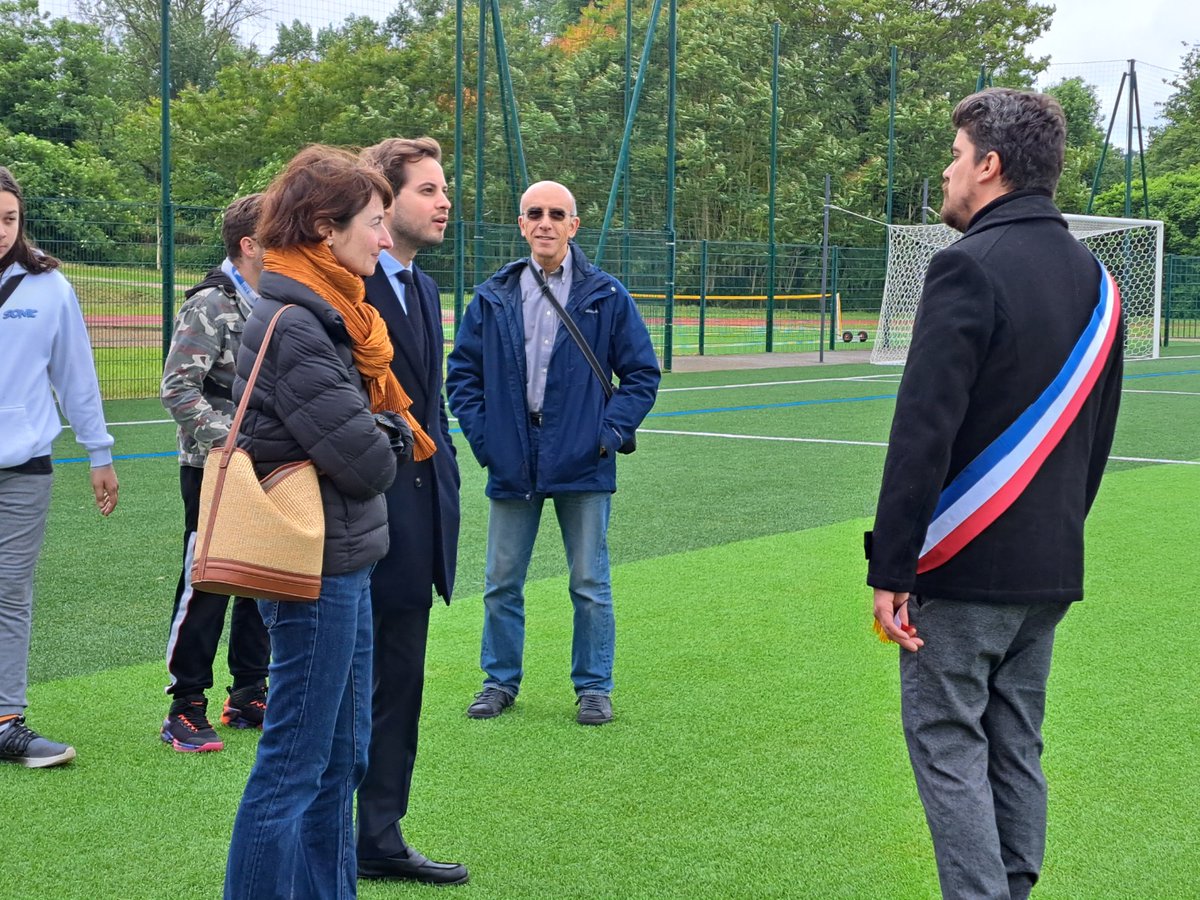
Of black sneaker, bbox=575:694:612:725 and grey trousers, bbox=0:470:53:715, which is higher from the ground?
grey trousers, bbox=0:470:53:715

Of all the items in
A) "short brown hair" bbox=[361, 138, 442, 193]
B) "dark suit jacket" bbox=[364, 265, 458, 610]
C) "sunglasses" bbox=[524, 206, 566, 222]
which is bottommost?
"dark suit jacket" bbox=[364, 265, 458, 610]

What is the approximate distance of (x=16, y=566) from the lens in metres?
4.41

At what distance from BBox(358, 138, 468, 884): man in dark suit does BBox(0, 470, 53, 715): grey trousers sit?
4.85ft

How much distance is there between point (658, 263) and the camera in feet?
74.2

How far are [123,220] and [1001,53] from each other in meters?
37.9

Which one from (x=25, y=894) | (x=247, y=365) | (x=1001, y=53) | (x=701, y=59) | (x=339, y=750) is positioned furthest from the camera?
(x=1001, y=53)

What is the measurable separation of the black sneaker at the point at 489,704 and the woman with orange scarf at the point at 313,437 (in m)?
2.07

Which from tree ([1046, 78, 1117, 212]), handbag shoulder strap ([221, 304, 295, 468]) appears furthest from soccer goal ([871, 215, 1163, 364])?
handbag shoulder strap ([221, 304, 295, 468])

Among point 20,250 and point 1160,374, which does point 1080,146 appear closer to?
point 1160,374

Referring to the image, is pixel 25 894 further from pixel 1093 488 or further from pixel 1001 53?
pixel 1001 53

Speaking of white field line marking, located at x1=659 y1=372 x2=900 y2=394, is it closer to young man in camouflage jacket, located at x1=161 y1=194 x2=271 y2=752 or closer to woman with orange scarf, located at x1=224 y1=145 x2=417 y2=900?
young man in camouflage jacket, located at x1=161 y1=194 x2=271 y2=752

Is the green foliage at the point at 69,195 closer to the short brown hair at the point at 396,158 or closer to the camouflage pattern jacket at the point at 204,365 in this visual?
the camouflage pattern jacket at the point at 204,365

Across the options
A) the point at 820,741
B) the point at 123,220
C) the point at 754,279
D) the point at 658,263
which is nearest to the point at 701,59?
the point at 754,279

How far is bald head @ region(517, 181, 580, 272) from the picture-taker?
4.97m
